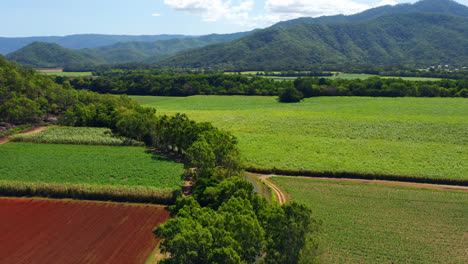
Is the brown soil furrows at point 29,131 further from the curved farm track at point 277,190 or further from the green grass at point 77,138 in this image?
the curved farm track at point 277,190

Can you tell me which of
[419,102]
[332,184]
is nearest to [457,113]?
[419,102]

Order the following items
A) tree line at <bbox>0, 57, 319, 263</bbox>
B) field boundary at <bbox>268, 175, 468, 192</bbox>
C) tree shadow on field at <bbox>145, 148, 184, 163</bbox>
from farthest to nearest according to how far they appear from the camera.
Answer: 1. tree shadow on field at <bbox>145, 148, 184, 163</bbox>
2. field boundary at <bbox>268, 175, 468, 192</bbox>
3. tree line at <bbox>0, 57, 319, 263</bbox>

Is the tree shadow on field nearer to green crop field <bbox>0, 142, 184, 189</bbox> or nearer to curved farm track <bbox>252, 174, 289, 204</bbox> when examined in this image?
green crop field <bbox>0, 142, 184, 189</bbox>

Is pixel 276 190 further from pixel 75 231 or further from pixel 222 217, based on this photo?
pixel 75 231

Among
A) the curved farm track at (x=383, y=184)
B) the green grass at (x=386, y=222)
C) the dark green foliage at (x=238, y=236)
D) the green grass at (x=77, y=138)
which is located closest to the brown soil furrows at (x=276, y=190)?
the curved farm track at (x=383, y=184)

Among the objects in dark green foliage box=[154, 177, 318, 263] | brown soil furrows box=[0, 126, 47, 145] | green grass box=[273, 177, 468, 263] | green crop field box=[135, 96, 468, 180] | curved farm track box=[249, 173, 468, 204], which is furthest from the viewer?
brown soil furrows box=[0, 126, 47, 145]

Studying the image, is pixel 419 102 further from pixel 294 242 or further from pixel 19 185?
pixel 19 185

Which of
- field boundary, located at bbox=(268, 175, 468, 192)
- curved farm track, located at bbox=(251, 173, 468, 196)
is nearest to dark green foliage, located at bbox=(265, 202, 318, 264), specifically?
curved farm track, located at bbox=(251, 173, 468, 196)

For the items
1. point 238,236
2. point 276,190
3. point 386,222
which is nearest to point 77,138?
point 276,190
